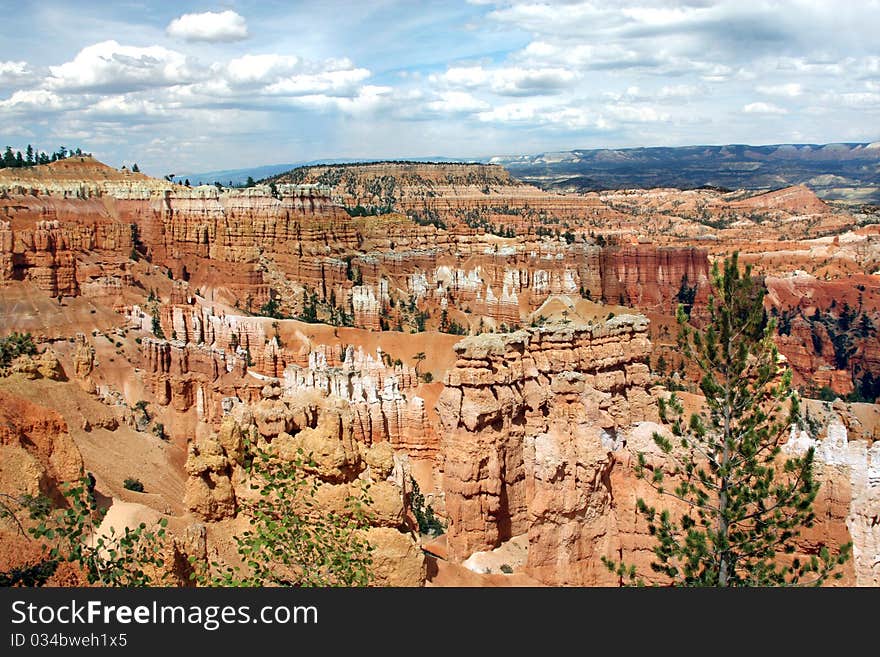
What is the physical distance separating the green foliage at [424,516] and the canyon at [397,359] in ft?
1.54

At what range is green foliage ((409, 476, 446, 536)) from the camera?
92.8 ft

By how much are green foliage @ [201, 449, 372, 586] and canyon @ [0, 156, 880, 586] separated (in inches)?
22.4

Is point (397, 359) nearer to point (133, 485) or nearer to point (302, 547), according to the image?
point (133, 485)

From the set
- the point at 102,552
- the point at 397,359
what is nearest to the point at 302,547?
the point at 102,552

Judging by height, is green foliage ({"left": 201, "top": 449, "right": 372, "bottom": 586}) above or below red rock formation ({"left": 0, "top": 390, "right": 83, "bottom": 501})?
below

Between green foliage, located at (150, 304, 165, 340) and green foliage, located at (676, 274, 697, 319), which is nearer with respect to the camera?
green foliage, located at (150, 304, 165, 340)

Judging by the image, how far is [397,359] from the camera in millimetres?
52594

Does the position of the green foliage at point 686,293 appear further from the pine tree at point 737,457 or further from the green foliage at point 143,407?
the pine tree at point 737,457

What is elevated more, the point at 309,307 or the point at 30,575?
the point at 30,575

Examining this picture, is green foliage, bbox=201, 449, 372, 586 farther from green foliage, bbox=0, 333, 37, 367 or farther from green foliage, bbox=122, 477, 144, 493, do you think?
green foliage, bbox=0, 333, 37, 367

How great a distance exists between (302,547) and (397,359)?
40.9m

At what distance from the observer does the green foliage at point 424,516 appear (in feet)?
92.8

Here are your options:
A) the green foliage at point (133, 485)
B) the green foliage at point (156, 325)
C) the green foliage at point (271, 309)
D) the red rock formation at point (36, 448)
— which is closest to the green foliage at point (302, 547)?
the red rock formation at point (36, 448)

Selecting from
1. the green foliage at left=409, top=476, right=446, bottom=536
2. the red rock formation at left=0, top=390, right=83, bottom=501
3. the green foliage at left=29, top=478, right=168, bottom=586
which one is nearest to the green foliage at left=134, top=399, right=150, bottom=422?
the green foliage at left=409, top=476, right=446, bottom=536
